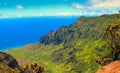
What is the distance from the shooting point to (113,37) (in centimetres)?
6009

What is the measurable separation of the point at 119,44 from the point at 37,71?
25683 millimetres

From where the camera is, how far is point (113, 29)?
196ft

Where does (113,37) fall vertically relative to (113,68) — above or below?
above

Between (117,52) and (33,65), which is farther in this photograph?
(33,65)

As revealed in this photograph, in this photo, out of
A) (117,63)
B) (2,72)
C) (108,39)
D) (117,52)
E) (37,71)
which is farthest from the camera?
(2,72)

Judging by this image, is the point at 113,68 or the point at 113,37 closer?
the point at 113,68

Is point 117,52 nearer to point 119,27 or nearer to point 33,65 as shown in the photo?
point 119,27

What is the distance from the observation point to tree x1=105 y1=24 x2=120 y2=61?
57250 millimetres

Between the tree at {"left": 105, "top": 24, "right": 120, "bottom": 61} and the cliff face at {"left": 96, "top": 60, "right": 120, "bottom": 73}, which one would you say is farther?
the tree at {"left": 105, "top": 24, "right": 120, "bottom": 61}

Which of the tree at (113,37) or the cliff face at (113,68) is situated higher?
the tree at (113,37)

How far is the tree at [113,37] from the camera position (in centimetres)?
5725

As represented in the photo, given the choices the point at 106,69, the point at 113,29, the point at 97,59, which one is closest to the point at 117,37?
the point at 113,29

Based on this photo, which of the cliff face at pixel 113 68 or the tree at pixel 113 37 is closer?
the cliff face at pixel 113 68

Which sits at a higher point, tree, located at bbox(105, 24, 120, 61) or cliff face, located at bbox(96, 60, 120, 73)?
tree, located at bbox(105, 24, 120, 61)
